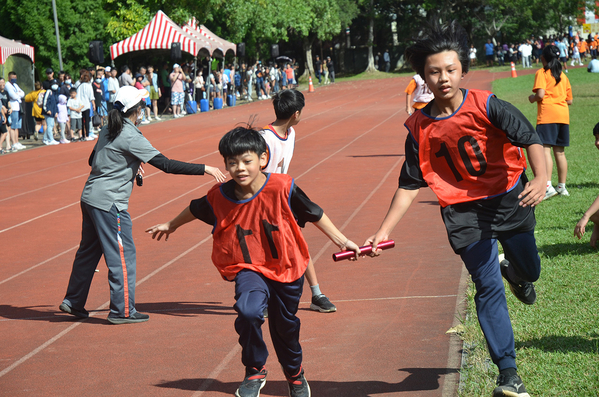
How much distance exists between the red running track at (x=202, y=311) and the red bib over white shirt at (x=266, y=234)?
32.1 inches

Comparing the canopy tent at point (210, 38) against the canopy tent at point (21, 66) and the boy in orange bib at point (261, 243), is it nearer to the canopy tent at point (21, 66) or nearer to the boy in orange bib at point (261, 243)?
the canopy tent at point (21, 66)

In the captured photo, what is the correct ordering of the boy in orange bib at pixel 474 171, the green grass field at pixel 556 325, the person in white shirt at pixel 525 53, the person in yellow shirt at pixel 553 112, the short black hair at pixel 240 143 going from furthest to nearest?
the person in white shirt at pixel 525 53, the person in yellow shirt at pixel 553 112, the green grass field at pixel 556 325, the short black hair at pixel 240 143, the boy in orange bib at pixel 474 171

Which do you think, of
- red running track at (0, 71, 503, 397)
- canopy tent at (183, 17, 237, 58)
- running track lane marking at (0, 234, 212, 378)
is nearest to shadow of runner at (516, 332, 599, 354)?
red running track at (0, 71, 503, 397)

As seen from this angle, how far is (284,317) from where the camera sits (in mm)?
3877

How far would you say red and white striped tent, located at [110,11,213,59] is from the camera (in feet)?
93.3

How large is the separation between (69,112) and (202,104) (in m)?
9.56

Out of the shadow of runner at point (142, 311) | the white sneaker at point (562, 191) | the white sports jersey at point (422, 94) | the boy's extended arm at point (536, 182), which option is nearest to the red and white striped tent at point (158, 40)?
the white sports jersey at point (422, 94)

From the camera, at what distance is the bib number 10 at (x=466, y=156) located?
3.74 m

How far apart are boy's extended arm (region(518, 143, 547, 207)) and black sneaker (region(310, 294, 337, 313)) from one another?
7.66 ft

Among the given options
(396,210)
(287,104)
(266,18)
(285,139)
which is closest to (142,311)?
(285,139)

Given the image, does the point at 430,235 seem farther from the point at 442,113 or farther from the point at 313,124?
the point at 313,124

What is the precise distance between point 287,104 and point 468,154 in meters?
2.16

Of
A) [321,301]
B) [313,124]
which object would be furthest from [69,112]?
[321,301]

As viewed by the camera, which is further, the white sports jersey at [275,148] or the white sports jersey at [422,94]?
the white sports jersey at [422,94]
